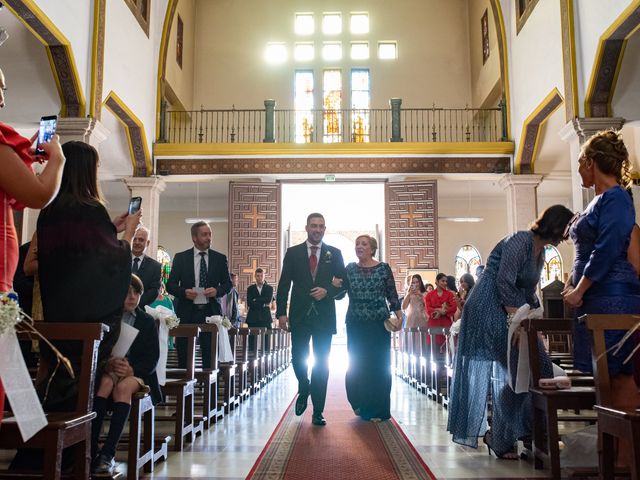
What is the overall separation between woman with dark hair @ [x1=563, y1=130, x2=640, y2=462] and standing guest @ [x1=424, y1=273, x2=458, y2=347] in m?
5.89

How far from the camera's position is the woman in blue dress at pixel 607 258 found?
2.96 meters

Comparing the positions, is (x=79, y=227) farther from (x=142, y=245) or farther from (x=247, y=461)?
(x=142, y=245)

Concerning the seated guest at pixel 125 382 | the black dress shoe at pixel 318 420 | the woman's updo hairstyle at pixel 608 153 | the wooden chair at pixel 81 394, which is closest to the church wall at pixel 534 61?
the black dress shoe at pixel 318 420

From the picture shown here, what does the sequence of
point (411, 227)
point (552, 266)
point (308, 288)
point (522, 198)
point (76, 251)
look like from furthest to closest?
point (552, 266) → point (411, 227) → point (522, 198) → point (308, 288) → point (76, 251)

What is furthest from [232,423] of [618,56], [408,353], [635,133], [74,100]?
[635,133]

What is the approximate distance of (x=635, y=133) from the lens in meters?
12.6

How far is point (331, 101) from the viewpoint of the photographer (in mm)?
18406

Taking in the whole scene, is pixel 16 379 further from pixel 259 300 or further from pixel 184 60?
pixel 184 60

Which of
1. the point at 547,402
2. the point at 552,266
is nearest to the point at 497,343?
the point at 547,402

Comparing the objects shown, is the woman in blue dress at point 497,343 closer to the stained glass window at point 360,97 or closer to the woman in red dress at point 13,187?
the woman in red dress at point 13,187

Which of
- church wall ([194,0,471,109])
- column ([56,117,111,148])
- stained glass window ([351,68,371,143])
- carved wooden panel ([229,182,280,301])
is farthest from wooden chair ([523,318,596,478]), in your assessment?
church wall ([194,0,471,109])

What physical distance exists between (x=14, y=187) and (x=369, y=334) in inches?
166

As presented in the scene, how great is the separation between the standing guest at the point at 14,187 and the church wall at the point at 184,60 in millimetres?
14622

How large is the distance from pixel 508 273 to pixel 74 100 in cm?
823
